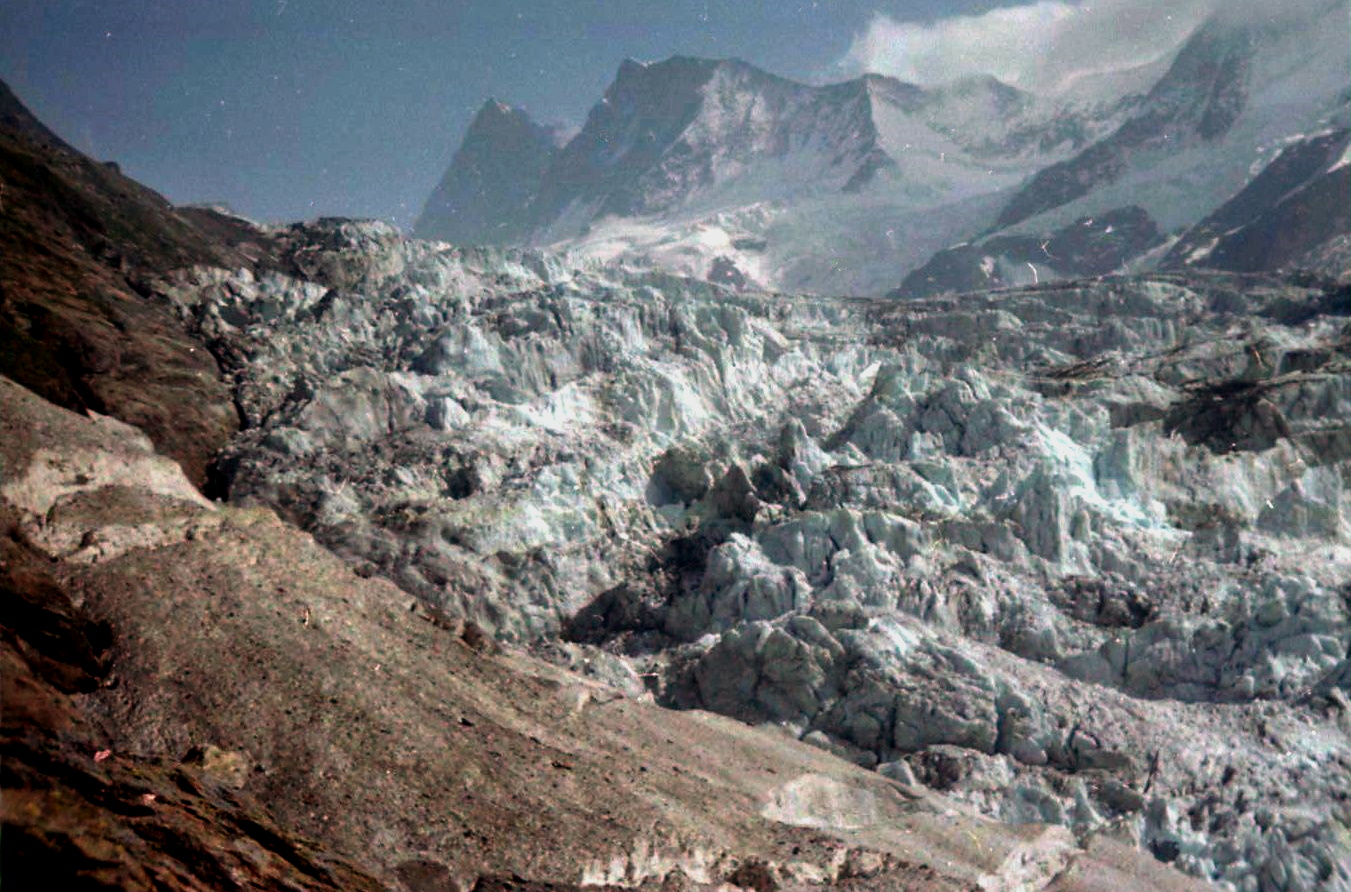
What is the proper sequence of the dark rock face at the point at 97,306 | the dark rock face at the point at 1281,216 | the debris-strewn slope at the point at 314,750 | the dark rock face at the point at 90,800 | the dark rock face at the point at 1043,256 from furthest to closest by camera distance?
the dark rock face at the point at 1043,256, the dark rock face at the point at 1281,216, the dark rock face at the point at 97,306, the debris-strewn slope at the point at 314,750, the dark rock face at the point at 90,800

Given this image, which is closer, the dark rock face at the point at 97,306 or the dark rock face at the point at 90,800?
the dark rock face at the point at 90,800

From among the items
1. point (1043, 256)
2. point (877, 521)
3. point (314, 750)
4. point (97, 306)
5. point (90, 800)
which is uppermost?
point (1043, 256)

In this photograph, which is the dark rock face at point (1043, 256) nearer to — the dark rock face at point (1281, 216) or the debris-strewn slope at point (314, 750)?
the dark rock face at point (1281, 216)

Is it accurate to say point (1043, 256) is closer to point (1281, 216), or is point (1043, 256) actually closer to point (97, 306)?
point (1281, 216)

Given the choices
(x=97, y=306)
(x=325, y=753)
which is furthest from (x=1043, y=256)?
(x=325, y=753)

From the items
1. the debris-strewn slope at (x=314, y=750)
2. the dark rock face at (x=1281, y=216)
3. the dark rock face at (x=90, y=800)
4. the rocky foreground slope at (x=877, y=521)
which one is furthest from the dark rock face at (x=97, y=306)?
the dark rock face at (x=1281, y=216)

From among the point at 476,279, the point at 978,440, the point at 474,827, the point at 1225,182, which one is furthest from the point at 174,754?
the point at 1225,182

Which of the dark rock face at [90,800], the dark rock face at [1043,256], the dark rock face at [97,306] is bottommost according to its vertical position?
the dark rock face at [90,800]
